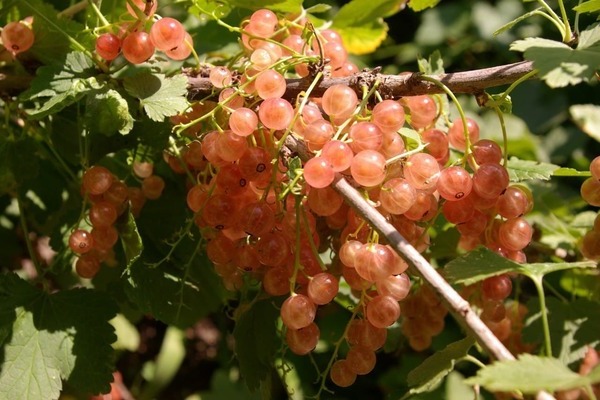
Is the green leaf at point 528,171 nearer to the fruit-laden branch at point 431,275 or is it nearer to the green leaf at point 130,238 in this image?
the fruit-laden branch at point 431,275

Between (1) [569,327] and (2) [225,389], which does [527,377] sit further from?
(2) [225,389]

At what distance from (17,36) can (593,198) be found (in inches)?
36.7

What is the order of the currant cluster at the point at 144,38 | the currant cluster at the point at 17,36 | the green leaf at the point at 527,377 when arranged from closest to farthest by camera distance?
the green leaf at the point at 527,377
the currant cluster at the point at 144,38
the currant cluster at the point at 17,36

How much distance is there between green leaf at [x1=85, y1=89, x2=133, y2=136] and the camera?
1.05 meters

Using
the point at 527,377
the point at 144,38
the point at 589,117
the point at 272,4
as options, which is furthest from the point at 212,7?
the point at 589,117

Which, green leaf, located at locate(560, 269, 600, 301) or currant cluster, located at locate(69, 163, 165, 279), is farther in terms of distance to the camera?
green leaf, located at locate(560, 269, 600, 301)

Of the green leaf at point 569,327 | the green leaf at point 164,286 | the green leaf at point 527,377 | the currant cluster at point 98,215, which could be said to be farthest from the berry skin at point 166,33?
the green leaf at point 569,327

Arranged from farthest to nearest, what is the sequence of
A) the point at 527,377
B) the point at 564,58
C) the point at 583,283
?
1. the point at 583,283
2. the point at 564,58
3. the point at 527,377

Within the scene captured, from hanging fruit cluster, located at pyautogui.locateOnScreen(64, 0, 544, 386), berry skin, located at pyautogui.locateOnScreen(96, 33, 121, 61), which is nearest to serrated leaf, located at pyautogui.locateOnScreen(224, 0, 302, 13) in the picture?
hanging fruit cluster, located at pyautogui.locateOnScreen(64, 0, 544, 386)

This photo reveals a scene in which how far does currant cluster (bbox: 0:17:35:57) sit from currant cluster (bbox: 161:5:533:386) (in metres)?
0.33

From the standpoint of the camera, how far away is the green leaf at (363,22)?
1459 millimetres

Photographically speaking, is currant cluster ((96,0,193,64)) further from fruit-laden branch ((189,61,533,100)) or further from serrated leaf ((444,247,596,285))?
serrated leaf ((444,247,596,285))

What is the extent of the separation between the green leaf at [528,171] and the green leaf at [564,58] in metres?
0.24

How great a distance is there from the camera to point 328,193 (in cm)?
94
